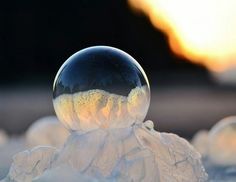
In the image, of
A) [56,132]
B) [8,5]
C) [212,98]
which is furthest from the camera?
[8,5]

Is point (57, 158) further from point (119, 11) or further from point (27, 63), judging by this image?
point (119, 11)

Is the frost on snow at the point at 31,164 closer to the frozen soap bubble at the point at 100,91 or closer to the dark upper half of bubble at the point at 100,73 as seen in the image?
the frozen soap bubble at the point at 100,91

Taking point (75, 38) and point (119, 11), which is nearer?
point (75, 38)

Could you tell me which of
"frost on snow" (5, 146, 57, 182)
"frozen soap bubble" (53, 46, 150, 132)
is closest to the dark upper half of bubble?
"frozen soap bubble" (53, 46, 150, 132)

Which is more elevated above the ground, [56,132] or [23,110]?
[56,132]

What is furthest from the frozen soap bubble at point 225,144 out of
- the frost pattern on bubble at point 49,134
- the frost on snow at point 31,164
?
the frost on snow at point 31,164

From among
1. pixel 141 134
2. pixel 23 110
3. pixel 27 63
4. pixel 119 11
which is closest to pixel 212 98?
pixel 23 110

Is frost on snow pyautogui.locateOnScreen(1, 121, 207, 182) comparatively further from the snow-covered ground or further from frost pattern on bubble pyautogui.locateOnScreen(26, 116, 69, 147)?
frost pattern on bubble pyautogui.locateOnScreen(26, 116, 69, 147)

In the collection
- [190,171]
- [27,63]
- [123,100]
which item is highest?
[123,100]

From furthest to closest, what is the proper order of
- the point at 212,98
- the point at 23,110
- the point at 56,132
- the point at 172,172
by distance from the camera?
1. the point at 212,98
2. the point at 23,110
3. the point at 56,132
4. the point at 172,172
